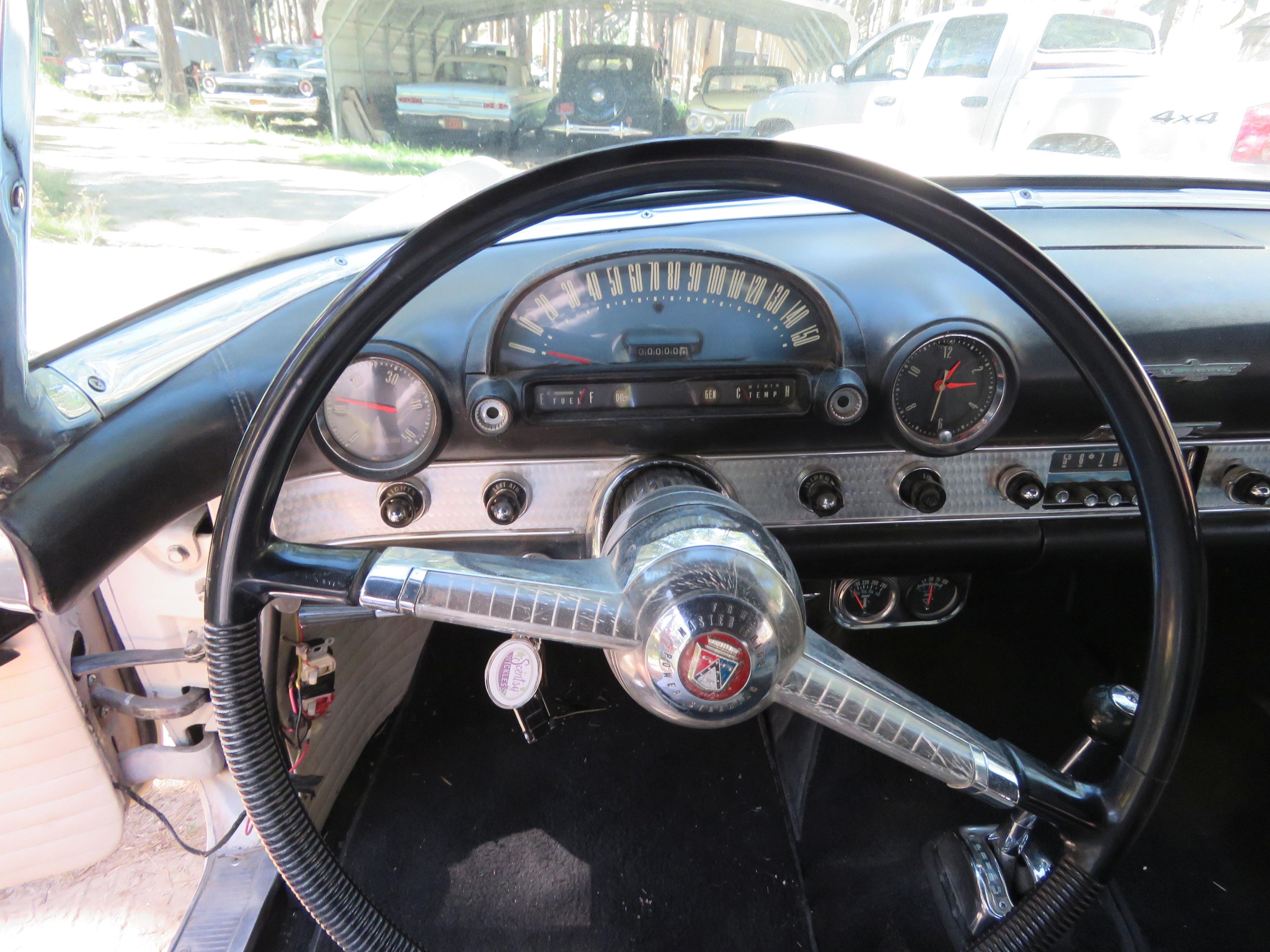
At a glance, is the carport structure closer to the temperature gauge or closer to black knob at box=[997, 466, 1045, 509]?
black knob at box=[997, 466, 1045, 509]

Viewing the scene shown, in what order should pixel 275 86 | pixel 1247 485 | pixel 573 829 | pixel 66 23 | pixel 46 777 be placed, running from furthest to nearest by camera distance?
1. pixel 573 829
2. pixel 1247 485
3. pixel 46 777
4. pixel 275 86
5. pixel 66 23

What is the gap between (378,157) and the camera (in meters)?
1.50

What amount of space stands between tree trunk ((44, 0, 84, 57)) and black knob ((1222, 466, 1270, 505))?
2.21 m

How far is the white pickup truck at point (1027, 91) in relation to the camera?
5.19ft

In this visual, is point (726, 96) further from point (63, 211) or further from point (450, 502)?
point (63, 211)

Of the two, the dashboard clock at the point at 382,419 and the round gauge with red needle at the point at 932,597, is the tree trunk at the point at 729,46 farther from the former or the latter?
the round gauge with red needle at the point at 932,597

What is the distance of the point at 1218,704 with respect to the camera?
7.70ft

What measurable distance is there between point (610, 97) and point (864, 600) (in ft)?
4.09

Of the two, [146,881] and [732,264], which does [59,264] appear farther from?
[146,881]

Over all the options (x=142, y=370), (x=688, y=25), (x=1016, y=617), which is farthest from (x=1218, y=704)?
(x=142, y=370)

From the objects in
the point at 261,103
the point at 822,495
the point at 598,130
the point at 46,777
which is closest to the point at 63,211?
the point at 261,103

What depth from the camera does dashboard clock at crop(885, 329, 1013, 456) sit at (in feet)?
5.05

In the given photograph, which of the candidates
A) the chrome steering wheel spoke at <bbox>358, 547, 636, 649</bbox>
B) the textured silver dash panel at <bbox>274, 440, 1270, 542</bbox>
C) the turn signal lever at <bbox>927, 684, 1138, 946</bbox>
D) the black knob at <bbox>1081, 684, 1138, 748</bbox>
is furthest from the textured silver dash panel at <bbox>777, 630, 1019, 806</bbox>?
the textured silver dash panel at <bbox>274, 440, 1270, 542</bbox>

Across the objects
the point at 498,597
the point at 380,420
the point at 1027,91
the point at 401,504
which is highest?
the point at 1027,91
